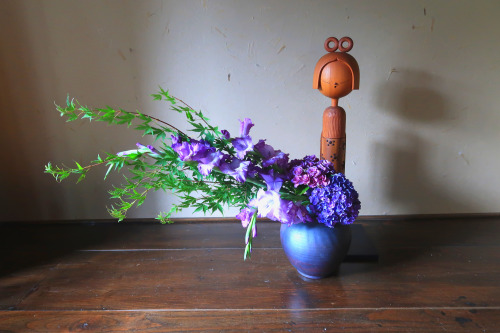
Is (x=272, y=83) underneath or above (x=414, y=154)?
above

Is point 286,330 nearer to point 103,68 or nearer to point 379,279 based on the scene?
point 379,279

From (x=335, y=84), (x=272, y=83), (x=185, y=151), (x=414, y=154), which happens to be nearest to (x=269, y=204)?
(x=185, y=151)

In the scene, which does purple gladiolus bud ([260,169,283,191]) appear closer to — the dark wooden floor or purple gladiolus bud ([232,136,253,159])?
purple gladiolus bud ([232,136,253,159])

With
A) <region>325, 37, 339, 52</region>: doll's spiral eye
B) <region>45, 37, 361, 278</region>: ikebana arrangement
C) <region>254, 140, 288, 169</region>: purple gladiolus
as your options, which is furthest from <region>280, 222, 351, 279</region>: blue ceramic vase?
<region>325, 37, 339, 52</region>: doll's spiral eye

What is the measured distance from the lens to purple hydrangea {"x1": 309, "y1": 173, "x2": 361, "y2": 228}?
0.59 metres

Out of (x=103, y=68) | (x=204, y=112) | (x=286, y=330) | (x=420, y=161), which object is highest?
(x=103, y=68)

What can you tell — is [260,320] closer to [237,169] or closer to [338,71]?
[237,169]

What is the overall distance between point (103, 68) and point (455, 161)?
3.03 ft

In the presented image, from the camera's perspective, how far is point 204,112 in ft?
2.85

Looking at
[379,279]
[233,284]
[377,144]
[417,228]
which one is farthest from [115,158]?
[417,228]

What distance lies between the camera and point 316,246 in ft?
2.02

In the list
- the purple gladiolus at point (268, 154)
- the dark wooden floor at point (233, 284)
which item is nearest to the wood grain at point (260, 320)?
the dark wooden floor at point (233, 284)

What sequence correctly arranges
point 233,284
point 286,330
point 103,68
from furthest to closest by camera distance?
point 103,68 → point 233,284 → point 286,330

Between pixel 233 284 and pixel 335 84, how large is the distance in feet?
Answer: 1.42
